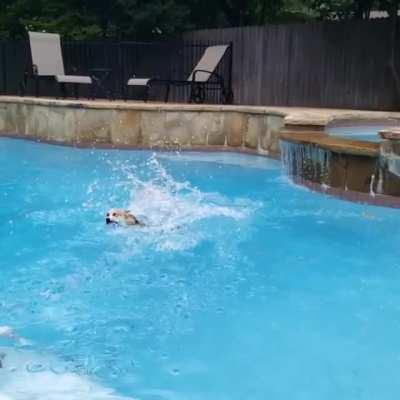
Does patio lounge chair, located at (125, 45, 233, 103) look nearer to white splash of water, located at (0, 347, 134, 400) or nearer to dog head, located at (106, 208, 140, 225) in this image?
dog head, located at (106, 208, 140, 225)

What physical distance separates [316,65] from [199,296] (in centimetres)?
742

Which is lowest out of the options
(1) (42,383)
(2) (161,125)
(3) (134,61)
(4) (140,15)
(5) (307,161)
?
(1) (42,383)

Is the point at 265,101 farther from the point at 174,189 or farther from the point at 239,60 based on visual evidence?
the point at 174,189

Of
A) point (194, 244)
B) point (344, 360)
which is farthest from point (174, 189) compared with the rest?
point (344, 360)

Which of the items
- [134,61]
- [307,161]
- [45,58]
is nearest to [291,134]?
[307,161]

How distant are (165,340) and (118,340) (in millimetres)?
210

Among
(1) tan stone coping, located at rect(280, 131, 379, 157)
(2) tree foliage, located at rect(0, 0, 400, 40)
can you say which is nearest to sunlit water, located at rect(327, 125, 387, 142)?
(1) tan stone coping, located at rect(280, 131, 379, 157)

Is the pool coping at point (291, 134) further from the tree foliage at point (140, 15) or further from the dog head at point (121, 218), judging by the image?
the tree foliage at point (140, 15)

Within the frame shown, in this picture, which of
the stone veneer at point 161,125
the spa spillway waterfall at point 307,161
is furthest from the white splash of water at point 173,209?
the stone veneer at point 161,125

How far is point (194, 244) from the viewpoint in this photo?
4238 mm

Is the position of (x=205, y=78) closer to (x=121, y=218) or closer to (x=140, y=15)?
(x=140, y=15)

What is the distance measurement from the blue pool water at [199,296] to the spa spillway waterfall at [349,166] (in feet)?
0.55

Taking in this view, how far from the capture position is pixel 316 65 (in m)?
9.99

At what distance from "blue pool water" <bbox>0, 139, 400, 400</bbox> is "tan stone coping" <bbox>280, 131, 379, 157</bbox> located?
45 cm
